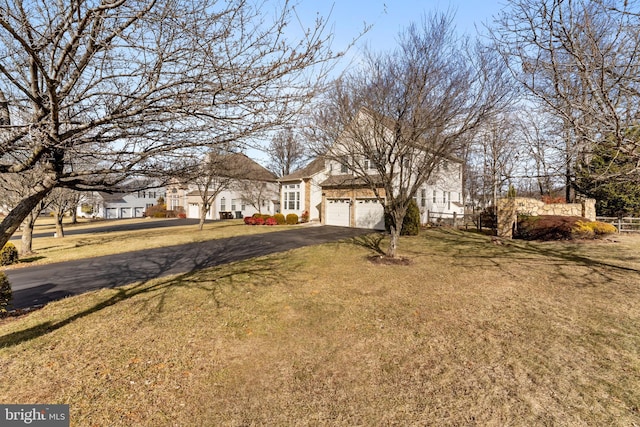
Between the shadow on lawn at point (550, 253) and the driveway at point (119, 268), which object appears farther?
the shadow on lawn at point (550, 253)

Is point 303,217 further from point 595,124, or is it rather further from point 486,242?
point 595,124

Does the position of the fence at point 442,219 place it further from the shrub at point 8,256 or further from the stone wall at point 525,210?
the shrub at point 8,256

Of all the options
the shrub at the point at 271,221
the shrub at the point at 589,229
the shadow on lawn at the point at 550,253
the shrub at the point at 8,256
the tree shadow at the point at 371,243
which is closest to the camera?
the shadow on lawn at the point at 550,253

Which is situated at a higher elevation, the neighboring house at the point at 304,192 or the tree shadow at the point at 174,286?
the neighboring house at the point at 304,192

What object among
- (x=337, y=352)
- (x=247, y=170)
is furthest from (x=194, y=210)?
(x=337, y=352)

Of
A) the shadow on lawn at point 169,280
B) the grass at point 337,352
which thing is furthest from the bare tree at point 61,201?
the grass at point 337,352

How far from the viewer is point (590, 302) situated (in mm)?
5832

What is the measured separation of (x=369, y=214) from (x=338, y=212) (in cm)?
281

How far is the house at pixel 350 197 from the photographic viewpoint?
1919 cm

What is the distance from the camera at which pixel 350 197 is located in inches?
808

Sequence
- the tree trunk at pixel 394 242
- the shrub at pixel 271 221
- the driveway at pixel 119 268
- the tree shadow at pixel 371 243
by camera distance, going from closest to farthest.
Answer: the driveway at pixel 119 268
the tree trunk at pixel 394 242
the tree shadow at pixel 371 243
the shrub at pixel 271 221

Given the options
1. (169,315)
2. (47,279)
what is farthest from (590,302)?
(47,279)

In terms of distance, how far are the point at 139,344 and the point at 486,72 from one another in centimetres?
1036

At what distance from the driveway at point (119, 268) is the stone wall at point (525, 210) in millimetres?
10127
